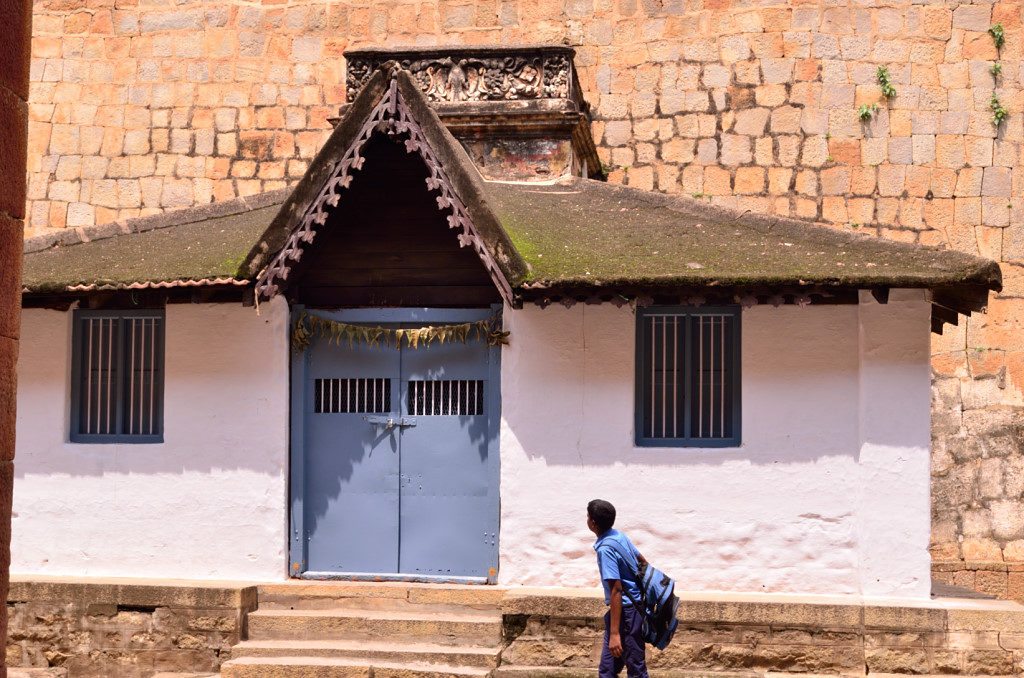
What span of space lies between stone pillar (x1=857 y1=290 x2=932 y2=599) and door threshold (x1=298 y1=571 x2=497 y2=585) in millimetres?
3364

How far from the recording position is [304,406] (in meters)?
12.1

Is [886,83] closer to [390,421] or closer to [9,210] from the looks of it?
[390,421]

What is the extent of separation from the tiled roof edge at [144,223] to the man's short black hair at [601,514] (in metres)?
5.96

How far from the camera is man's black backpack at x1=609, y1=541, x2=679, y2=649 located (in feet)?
29.2

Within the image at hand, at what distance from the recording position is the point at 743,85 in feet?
61.5

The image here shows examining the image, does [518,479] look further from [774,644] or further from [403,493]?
[774,644]

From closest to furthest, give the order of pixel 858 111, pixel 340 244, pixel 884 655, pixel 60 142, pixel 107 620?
pixel 884 655 → pixel 107 620 → pixel 340 244 → pixel 858 111 → pixel 60 142

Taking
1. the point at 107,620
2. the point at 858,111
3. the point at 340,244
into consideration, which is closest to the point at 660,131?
the point at 858,111

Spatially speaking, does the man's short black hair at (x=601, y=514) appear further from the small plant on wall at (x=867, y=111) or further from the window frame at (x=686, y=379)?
the small plant on wall at (x=867, y=111)

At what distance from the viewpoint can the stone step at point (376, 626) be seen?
11.1m

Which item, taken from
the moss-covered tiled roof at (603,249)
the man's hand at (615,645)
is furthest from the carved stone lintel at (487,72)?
the man's hand at (615,645)

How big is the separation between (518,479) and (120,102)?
37.4ft

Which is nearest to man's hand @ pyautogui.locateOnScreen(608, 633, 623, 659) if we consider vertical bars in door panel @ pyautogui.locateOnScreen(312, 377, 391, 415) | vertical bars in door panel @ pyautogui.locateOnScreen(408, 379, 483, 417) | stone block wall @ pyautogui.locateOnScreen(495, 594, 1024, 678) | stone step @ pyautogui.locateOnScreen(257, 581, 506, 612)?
stone block wall @ pyautogui.locateOnScreen(495, 594, 1024, 678)

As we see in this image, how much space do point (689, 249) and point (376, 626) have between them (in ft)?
13.6
